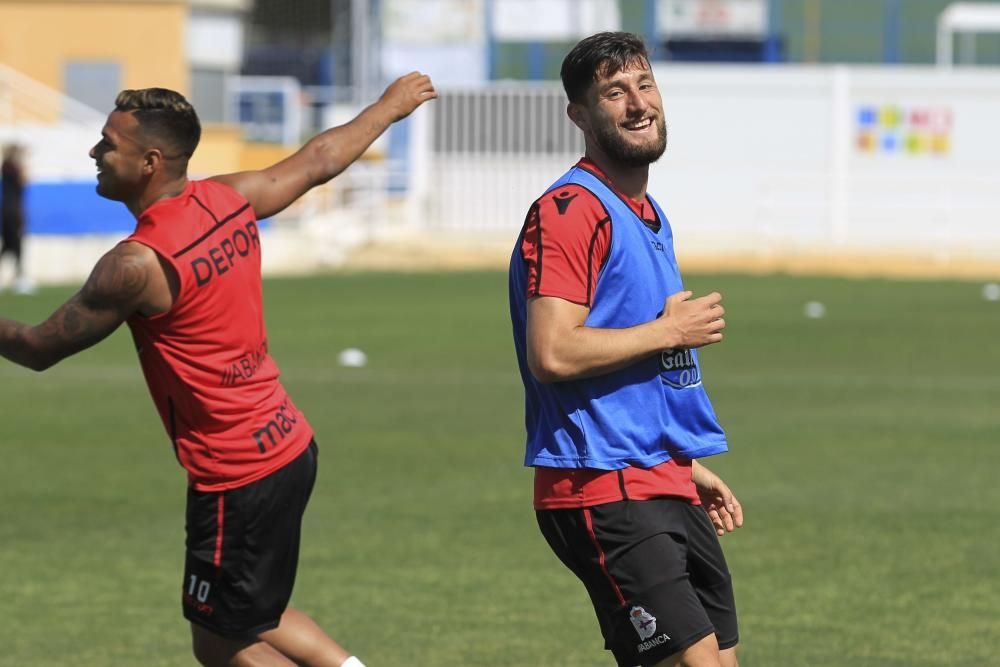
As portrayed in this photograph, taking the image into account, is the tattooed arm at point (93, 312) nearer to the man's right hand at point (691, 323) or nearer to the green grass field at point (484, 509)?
the man's right hand at point (691, 323)

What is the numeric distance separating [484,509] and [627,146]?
6.46 metres

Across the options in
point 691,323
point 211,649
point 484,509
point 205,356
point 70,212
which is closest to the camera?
point 691,323


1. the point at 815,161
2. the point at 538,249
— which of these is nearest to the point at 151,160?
the point at 538,249

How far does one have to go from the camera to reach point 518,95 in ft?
134

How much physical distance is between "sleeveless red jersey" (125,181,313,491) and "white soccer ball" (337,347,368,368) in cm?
1338

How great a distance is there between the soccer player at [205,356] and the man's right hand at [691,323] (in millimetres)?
1364

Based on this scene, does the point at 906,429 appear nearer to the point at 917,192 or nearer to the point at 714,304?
the point at 714,304

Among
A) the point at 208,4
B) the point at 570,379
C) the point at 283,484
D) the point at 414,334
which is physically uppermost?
the point at 208,4

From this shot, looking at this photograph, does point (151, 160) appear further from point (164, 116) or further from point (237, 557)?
point (237, 557)

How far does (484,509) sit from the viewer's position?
36.9ft

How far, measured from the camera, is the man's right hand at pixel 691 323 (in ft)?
15.9

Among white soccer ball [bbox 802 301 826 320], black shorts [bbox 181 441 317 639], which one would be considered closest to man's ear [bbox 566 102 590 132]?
black shorts [bbox 181 441 317 639]

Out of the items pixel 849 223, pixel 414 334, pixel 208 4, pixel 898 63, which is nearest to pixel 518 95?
pixel 849 223

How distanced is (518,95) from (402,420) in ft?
87.2
